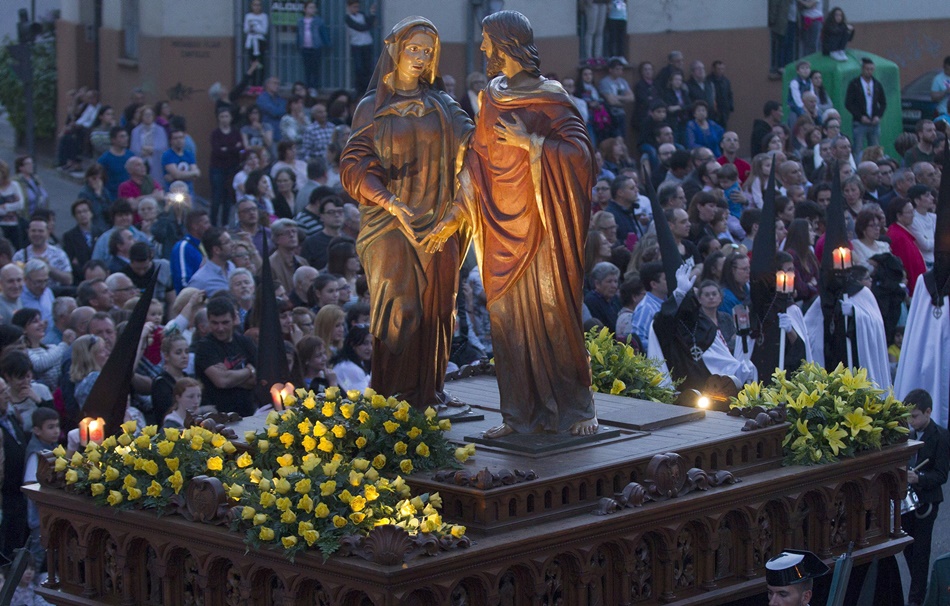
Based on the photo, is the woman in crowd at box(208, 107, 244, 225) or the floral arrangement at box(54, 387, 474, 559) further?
the woman in crowd at box(208, 107, 244, 225)

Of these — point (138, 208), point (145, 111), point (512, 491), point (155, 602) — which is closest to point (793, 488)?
point (512, 491)

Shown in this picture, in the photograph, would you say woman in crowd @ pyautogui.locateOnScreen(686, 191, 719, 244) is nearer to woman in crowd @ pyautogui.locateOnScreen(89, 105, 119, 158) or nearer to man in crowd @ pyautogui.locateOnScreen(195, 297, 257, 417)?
man in crowd @ pyautogui.locateOnScreen(195, 297, 257, 417)

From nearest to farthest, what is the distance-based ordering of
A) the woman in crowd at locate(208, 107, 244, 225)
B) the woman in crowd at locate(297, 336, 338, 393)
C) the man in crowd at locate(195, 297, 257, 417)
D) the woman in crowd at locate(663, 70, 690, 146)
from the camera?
the woman in crowd at locate(297, 336, 338, 393) → the man in crowd at locate(195, 297, 257, 417) → the woman in crowd at locate(208, 107, 244, 225) → the woman in crowd at locate(663, 70, 690, 146)

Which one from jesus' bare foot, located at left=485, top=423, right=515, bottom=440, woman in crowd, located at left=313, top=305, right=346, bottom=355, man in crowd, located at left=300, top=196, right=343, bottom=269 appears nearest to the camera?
jesus' bare foot, located at left=485, top=423, right=515, bottom=440

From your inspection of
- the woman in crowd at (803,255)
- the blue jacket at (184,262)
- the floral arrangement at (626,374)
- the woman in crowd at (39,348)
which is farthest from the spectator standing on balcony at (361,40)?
the floral arrangement at (626,374)

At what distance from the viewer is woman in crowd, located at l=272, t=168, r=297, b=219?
15867 millimetres

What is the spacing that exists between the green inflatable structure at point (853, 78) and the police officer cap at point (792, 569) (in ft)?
52.4

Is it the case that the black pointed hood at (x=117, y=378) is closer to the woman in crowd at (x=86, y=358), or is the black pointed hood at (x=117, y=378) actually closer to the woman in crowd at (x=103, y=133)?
the woman in crowd at (x=86, y=358)

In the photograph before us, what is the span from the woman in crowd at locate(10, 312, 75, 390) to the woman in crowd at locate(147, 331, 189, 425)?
0.84 m

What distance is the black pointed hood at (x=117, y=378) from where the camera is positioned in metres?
8.47

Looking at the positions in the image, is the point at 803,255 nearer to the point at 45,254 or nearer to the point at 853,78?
the point at 45,254

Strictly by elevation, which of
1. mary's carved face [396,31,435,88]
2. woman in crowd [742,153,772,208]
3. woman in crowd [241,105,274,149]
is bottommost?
woman in crowd [742,153,772,208]

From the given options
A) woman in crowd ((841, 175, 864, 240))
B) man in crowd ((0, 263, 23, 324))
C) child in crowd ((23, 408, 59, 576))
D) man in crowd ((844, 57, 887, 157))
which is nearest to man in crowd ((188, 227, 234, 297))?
man in crowd ((0, 263, 23, 324))

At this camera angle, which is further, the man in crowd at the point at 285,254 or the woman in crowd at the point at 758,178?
the woman in crowd at the point at 758,178
